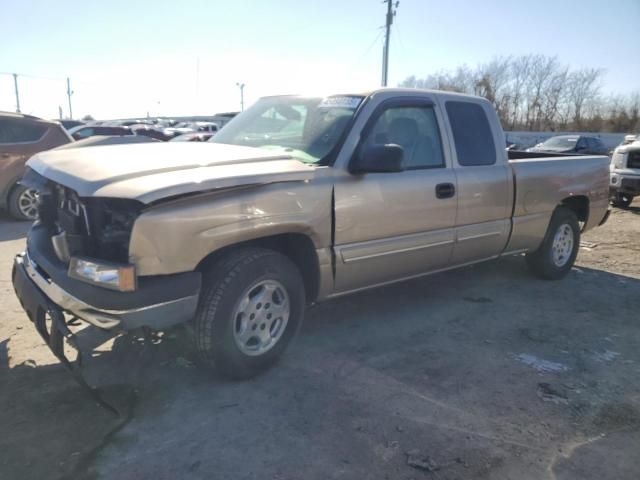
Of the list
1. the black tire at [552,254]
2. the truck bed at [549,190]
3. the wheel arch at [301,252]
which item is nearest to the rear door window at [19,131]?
the wheel arch at [301,252]

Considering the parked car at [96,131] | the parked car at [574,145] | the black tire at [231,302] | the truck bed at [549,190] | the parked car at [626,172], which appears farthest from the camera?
the parked car at [574,145]

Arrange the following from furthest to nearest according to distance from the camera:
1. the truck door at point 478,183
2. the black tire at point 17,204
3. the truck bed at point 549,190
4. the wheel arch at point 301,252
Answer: the black tire at point 17,204 → the truck bed at point 549,190 → the truck door at point 478,183 → the wheel arch at point 301,252

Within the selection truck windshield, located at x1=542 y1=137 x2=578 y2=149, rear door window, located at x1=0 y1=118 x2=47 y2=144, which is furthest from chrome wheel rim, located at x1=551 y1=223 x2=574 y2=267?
truck windshield, located at x1=542 y1=137 x2=578 y2=149

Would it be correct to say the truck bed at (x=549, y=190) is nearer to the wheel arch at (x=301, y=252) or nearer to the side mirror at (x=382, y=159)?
the side mirror at (x=382, y=159)

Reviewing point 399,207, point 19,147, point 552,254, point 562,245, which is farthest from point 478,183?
point 19,147

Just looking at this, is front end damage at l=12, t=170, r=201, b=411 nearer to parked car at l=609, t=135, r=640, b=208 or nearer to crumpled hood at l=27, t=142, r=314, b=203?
crumpled hood at l=27, t=142, r=314, b=203

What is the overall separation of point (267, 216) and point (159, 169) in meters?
0.67

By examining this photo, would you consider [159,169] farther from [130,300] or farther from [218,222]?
[130,300]

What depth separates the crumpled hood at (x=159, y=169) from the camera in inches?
105

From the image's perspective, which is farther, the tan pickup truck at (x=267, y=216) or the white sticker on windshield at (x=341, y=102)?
the white sticker on windshield at (x=341, y=102)

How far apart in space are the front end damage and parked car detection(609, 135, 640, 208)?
35.5ft

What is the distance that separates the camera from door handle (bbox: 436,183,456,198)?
4.21 meters

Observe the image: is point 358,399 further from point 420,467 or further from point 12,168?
point 12,168

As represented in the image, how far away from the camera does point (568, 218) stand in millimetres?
5863
